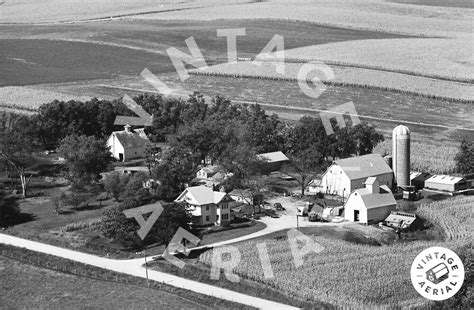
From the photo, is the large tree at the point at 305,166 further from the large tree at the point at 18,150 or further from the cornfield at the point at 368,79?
the cornfield at the point at 368,79

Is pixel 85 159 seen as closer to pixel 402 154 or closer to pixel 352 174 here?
pixel 352 174

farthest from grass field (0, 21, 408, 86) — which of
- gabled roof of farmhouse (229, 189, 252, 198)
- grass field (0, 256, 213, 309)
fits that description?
grass field (0, 256, 213, 309)

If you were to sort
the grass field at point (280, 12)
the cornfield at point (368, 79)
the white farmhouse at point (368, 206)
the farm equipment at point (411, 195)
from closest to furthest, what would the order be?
the white farmhouse at point (368, 206) < the farm equipment at point (411, 195) < the cornfield at point (368, 79) < the grass field at point (280, 12)

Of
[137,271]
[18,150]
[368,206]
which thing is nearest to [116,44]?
[18,150]

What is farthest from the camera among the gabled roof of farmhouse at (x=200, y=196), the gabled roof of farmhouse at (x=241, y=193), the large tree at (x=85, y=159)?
the large tree at (x=85, y=159)

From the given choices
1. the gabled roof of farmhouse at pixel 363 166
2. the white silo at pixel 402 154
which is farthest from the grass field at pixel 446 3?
the white silo at pixel 402 154

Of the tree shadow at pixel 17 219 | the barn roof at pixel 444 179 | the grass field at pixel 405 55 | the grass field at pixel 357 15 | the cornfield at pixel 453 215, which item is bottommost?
the cornfield at pixel 453 215

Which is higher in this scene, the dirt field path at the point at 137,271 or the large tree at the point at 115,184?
the large tree at the point at 115,184

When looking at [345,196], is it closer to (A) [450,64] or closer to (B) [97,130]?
(B) [97,130]
